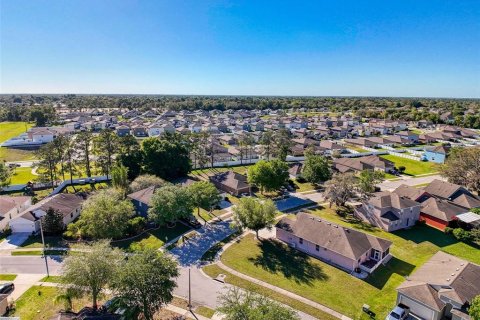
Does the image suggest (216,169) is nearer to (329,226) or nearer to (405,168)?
(329,226)

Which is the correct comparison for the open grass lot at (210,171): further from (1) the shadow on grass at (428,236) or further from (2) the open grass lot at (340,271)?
(1) the shadow on grass at (428,236)

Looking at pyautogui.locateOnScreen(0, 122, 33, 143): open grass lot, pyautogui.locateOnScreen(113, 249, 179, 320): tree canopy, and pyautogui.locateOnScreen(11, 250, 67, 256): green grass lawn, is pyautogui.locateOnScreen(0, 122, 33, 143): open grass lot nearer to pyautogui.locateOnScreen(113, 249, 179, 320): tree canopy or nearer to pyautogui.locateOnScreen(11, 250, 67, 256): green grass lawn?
pyautogui.locateOnScreen(11, 250, 67, 256): green grass lawn

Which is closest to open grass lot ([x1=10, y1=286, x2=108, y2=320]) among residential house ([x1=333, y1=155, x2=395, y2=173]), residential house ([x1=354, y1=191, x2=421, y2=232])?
residential house ([x1=354, y1=191, x2=421, y2=232])

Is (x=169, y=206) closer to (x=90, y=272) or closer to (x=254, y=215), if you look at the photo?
(x=254, y=215)

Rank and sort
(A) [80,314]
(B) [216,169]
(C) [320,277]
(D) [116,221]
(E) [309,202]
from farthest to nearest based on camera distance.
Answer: (B) [216,169], (E) [309,202], (D) [116,221], (C) [320,277], (A) [80,314]

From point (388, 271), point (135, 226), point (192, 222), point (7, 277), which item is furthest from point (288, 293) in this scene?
point (7, 277)

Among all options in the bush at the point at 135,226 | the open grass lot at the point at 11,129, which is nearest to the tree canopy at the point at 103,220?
the bush at the point at 135,226

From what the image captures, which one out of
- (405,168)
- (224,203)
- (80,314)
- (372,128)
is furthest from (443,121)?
(80,314)
